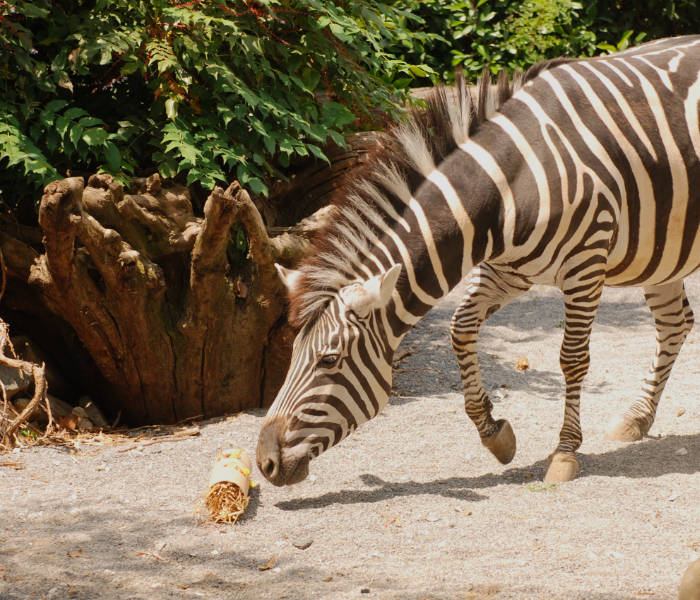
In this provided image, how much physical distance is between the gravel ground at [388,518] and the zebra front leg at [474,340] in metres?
0.18

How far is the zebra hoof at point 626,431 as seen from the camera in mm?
5246

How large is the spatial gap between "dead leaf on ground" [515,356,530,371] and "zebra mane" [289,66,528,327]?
3063mm

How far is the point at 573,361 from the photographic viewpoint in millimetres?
4621

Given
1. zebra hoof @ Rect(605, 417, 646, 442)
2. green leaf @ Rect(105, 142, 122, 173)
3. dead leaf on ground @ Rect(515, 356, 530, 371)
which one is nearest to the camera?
zebra hoof @ Rect(605, 417, 646, 442)

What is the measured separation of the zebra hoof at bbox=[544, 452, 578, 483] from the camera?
4469 millimetres

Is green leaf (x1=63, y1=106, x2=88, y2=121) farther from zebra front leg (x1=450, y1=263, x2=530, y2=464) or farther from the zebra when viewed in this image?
zebra front leg (x1=450, y1=263, x2=530, y2=464)

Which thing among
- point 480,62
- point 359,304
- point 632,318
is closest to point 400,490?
point 359,304

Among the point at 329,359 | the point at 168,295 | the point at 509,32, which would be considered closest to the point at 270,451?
the point at 329,359

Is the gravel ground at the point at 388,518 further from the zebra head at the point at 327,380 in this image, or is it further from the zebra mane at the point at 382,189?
the zebra mane at the point at 382,189

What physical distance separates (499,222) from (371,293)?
0.82m

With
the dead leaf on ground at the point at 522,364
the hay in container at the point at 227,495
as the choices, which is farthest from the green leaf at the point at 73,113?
the dead leaf on ground at the point at 522,364

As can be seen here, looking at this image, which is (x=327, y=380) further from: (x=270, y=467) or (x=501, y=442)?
(x=501, y=442)

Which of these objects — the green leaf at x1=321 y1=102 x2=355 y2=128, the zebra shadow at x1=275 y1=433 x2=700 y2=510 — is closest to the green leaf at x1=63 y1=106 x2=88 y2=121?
the green leaf at x1=321 y1=102 x2=355 y2=128

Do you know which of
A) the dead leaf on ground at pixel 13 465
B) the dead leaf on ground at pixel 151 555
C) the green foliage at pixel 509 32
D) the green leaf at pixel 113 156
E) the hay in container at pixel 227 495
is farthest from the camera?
the green foliage at pixel 509 32
